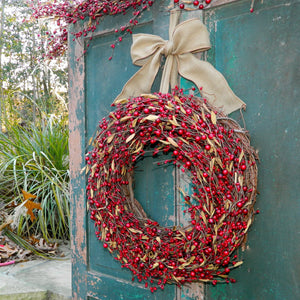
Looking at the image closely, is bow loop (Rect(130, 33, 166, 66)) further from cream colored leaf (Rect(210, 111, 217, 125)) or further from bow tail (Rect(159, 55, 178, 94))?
cream colored leaf (Rect(210, 111, 217, 125))

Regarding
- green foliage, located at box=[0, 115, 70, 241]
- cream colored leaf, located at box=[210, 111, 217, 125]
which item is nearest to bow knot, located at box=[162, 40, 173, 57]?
cream colored leaf, located at box=[210, 111, 217, 125]

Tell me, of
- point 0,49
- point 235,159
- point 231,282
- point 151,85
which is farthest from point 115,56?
point 0,49

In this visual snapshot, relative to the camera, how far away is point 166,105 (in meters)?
1.27

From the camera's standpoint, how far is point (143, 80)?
4.89ft

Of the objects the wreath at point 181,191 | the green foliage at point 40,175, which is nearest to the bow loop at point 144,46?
the wreath at point 181,191

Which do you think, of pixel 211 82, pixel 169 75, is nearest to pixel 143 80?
pixel 169 75

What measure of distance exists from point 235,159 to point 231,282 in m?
0.53

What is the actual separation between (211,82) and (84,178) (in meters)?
0.87

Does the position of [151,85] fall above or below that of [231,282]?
above

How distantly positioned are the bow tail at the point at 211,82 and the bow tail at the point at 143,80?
13 centimetres

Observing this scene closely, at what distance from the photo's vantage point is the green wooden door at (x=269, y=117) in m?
1.20

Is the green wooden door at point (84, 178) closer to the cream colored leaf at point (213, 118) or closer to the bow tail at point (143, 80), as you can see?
the bow tail at point (143, 80)

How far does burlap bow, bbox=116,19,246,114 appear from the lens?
1.32m

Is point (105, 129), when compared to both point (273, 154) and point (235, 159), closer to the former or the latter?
point (235, 159)
